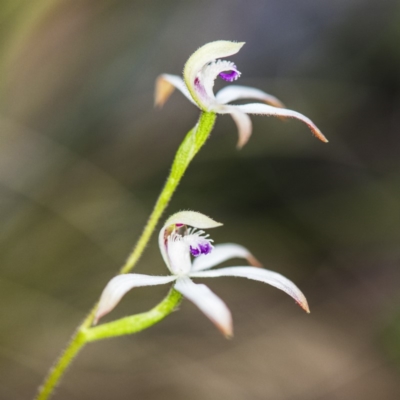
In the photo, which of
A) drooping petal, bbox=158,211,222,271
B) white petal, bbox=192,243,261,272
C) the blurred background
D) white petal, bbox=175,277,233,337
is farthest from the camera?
the blurred background

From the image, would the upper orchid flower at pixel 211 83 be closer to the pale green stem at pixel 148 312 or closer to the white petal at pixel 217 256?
the pale green stem at pixel 148 312

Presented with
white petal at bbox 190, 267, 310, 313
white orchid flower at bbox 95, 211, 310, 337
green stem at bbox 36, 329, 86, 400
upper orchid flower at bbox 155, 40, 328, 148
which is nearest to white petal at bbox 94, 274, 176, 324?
white orchid flower at bbox 95, 211, 310, 337

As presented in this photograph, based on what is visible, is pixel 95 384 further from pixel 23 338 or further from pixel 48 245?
pixel 48 245

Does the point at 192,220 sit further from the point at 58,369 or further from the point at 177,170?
the point at 58,369

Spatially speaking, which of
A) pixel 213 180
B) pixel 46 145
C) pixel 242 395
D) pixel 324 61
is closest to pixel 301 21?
pixel 324 61

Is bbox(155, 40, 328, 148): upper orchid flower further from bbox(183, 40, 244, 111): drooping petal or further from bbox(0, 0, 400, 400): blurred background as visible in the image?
bbox(0, 0, 400, 400): blurred background

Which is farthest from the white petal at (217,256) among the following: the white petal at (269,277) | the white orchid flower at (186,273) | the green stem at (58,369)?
the green stem at (58,369)
